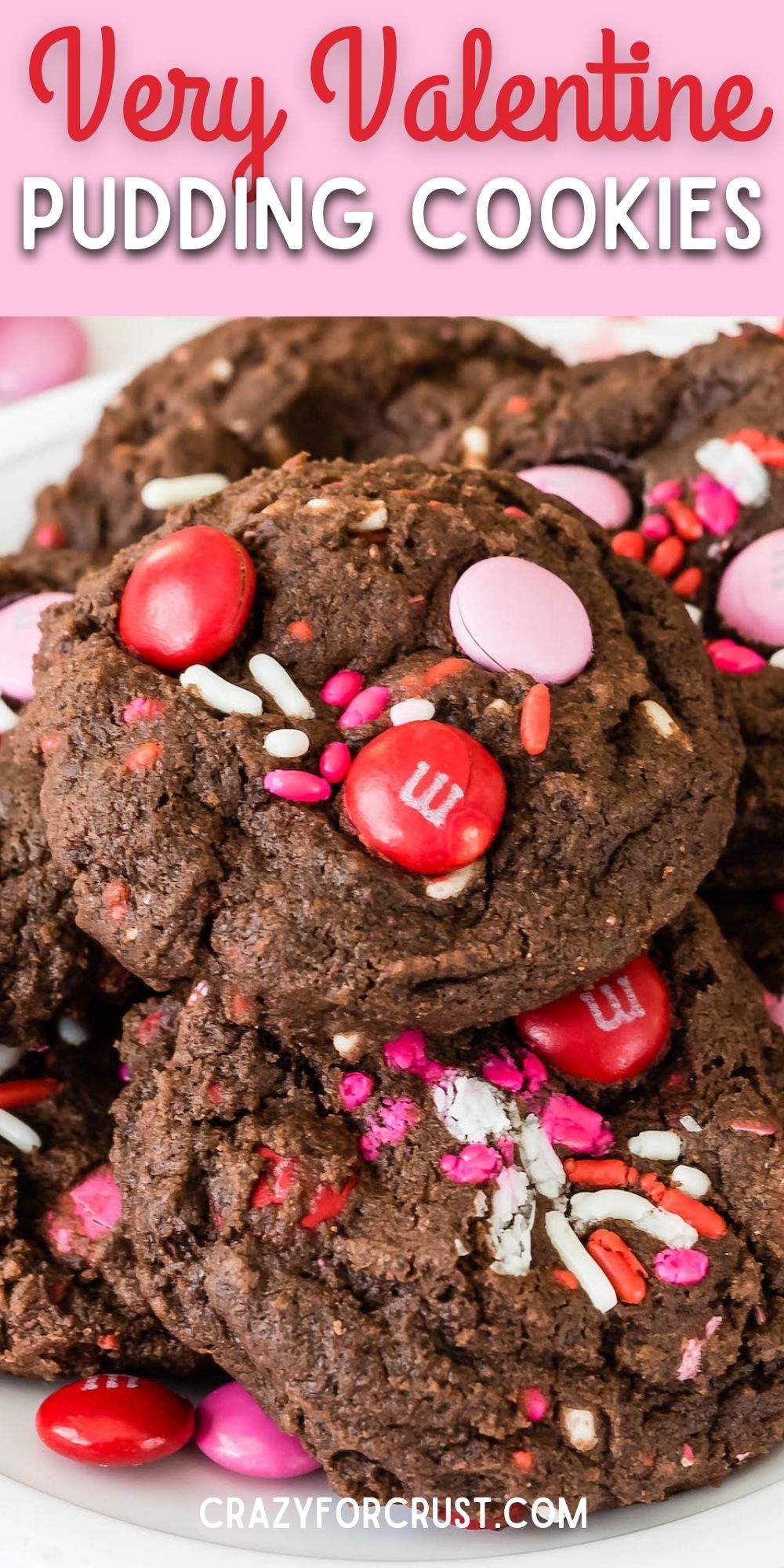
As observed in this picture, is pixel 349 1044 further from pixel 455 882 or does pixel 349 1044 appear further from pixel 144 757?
pixel 144 757

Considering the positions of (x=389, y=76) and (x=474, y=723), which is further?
(x=389, y=76)

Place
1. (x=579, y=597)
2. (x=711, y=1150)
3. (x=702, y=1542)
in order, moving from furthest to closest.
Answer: (x=579, y=597), (x=711, y=1150), (x=702, y=1542)

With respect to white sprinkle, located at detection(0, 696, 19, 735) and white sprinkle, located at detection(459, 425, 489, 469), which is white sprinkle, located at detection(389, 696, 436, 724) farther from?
white sprinkle, located at detection(459, 425, 489, 469)

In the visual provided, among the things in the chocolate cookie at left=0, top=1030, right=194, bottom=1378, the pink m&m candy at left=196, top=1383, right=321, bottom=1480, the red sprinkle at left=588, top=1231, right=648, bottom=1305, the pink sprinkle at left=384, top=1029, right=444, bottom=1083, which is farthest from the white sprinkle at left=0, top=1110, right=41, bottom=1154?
the red sprinkle at left=588, top=1231, right=648, bottom=1305

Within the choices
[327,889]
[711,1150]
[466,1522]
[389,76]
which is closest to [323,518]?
[327,889]

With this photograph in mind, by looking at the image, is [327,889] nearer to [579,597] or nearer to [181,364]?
[579,597]

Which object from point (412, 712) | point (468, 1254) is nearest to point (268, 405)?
point (412, 712)
